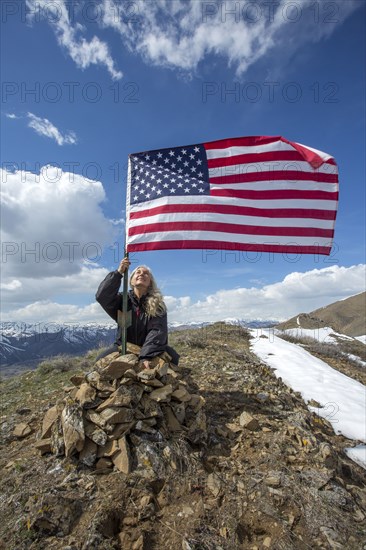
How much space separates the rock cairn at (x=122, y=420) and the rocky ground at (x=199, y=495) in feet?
0.30

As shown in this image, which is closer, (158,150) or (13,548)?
(13,548)

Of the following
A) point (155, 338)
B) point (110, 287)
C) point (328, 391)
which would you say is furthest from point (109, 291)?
point (328, 391)

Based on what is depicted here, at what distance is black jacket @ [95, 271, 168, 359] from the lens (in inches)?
238

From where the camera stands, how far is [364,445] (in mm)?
6914

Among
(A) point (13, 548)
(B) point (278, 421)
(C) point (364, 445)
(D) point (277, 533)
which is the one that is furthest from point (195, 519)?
(C) point (364, 445)

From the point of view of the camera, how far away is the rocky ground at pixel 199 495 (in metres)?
3.38

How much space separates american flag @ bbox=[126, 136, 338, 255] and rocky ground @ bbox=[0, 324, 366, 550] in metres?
4.12

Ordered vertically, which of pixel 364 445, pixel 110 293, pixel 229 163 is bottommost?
pixel 364 445

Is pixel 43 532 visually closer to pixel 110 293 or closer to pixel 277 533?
pixel 277 533

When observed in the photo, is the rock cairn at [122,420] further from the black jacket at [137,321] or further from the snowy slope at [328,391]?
the snowy slope at [328,391]

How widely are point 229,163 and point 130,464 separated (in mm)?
6789

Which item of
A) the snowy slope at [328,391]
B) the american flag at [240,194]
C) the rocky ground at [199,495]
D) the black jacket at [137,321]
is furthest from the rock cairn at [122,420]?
the snowy slope at [328,391]

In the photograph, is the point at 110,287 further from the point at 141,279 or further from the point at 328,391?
the point at 328,391

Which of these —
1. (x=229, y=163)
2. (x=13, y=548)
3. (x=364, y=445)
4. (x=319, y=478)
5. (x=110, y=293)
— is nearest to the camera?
(x=13, y=548)
